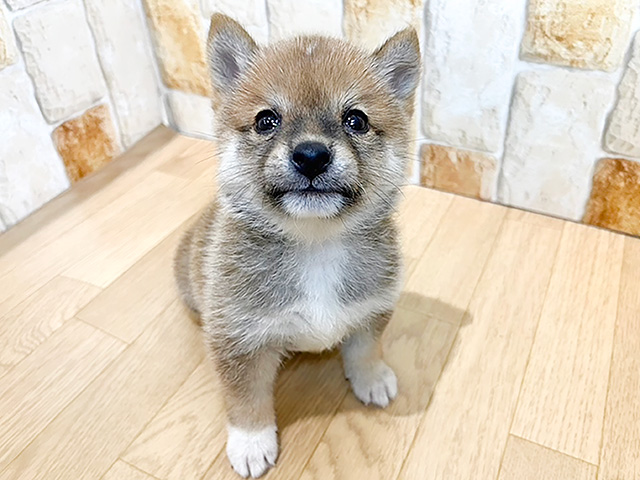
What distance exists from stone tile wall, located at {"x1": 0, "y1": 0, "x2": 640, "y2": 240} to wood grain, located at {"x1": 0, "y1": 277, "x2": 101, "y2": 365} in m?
0.35

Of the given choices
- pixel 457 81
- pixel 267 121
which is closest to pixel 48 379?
pixel 267 121

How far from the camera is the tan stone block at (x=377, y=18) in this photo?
149 cm

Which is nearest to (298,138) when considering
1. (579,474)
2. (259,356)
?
(259,356)

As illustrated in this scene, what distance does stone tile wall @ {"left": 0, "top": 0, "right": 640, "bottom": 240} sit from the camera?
4.56 feet

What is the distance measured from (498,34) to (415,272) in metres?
0.65

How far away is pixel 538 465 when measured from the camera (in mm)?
1051

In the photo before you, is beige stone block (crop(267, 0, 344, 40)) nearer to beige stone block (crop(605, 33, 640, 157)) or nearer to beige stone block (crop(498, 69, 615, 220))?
beige stone block (crop(498, 69, 615, 220))

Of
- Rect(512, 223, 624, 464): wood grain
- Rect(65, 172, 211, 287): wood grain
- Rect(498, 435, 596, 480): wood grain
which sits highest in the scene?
Rect(65, 172, 211, 287): wood grain

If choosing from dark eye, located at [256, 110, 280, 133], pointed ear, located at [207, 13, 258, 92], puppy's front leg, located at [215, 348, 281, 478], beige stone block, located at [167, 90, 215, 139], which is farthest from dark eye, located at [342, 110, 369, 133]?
beige stone block, located at [167, 90, 215, 139]

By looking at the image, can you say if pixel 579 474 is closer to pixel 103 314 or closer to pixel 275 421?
pixel 275 421

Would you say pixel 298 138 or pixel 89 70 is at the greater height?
pixel 298 138

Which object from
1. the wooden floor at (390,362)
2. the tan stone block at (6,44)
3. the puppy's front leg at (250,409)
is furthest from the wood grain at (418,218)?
the tan stone block at (6,44)

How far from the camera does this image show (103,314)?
1.38m

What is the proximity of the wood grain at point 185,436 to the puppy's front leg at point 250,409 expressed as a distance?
0.06 m
